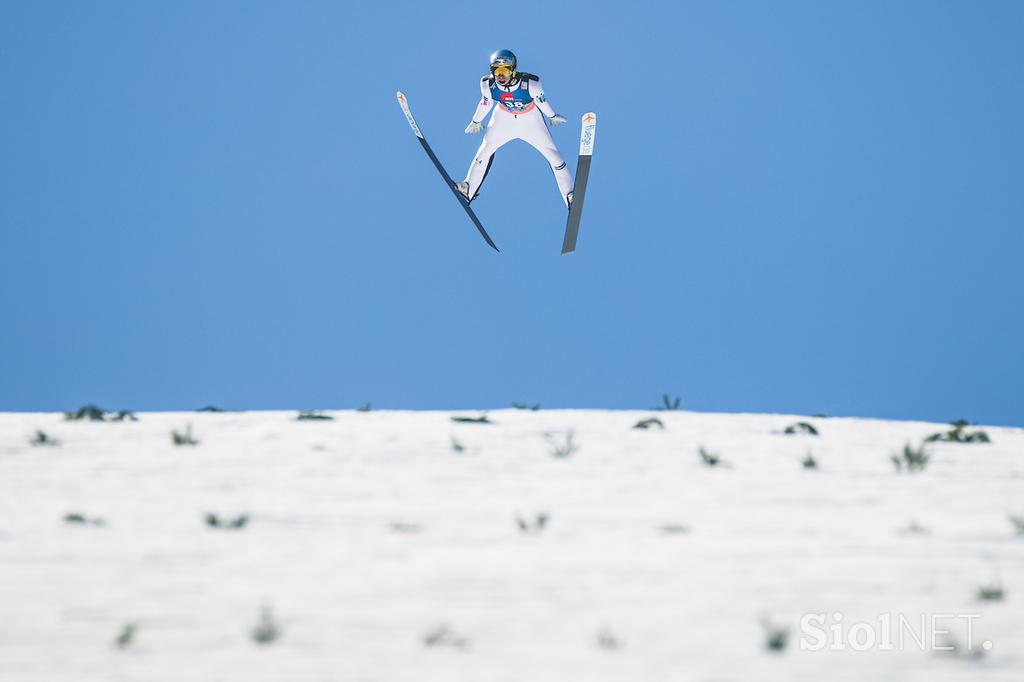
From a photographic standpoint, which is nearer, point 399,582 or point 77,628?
point 77,628

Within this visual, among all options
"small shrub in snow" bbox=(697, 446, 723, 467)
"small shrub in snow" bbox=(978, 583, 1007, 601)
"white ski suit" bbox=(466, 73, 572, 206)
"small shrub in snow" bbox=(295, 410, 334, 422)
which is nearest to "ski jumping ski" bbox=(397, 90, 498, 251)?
"white ski suit" bbox=(466, 73, 572, 206)

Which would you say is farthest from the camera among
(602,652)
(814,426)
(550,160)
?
(550,160)

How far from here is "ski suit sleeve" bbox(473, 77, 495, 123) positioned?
615 inches

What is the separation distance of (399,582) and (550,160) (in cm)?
1190

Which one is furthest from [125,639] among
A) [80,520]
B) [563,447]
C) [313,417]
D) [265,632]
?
[313,417]

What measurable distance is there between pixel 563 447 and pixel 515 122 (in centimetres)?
825

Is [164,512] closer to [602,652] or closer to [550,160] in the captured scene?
[602,652]

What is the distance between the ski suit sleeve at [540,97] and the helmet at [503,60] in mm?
349

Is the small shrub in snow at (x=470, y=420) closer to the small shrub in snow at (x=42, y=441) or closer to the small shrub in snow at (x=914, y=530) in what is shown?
the small shrub in snow at (x=42, y=441)

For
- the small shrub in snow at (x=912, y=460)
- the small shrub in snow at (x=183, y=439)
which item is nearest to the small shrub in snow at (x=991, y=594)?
the small shrub in snow at (x=912, y=460)

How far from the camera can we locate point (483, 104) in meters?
15.8

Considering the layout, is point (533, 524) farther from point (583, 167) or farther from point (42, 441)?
point (583, 167)

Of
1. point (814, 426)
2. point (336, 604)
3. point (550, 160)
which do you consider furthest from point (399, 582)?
point (550, 160)

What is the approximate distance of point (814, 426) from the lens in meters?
10.7
